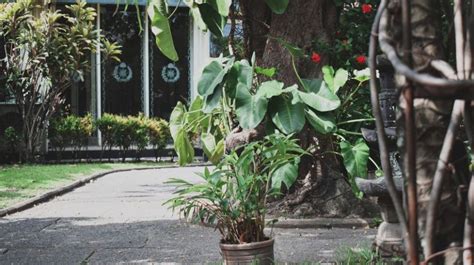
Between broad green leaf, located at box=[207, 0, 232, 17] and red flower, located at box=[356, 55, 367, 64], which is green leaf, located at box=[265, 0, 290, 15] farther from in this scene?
red flower, located at box=[356, 55, 367, 64]

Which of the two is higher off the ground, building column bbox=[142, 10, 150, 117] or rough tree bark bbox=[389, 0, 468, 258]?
building column bbox=[142, 10, 150, 117]

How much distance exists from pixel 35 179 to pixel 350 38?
6665 mm

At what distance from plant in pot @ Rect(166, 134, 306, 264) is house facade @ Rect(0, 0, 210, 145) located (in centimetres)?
1406

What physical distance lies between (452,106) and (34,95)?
14.7 meters

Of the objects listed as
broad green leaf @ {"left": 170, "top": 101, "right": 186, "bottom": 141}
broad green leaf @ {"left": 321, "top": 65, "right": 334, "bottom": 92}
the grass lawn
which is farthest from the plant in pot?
the grass lawn

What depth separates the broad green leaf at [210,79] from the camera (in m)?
5.87

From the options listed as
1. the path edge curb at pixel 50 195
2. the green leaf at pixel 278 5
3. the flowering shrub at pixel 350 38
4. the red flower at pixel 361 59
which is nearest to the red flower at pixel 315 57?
the flowering shrub at pixel 350 38

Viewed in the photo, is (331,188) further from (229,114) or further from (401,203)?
(401,203)

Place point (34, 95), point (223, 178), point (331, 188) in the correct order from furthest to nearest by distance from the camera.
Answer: point (34, 95) < point (331, 188) < point (223, 178)

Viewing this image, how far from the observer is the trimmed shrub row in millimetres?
16000

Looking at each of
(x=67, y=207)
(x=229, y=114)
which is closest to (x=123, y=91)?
(x=67, y=207)

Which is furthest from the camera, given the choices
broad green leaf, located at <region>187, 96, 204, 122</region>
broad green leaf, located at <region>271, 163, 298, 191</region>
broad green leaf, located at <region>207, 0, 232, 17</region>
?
broad green leaf, located at <region>187, 96, 204, 122</region>

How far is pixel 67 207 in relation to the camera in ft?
29.0

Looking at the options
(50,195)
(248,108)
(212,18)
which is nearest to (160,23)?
(212,18)
